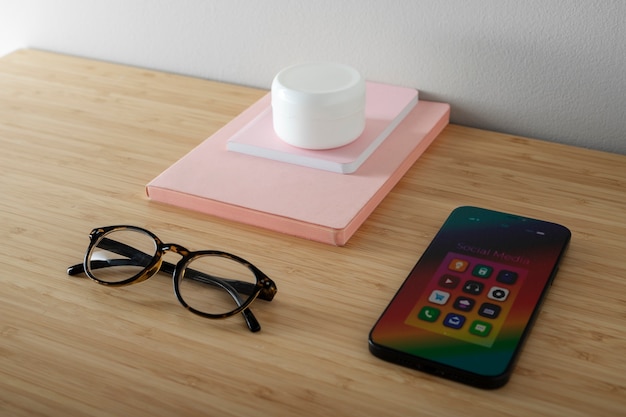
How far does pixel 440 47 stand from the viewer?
978mm

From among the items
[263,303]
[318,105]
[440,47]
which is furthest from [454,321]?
[440,47]

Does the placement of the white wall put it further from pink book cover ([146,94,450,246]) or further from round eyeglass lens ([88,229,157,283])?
round eyeglass lens ([88,229,157,283])

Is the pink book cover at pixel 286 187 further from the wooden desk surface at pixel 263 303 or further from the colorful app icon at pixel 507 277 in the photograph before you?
the colorful app icon at pixel 507 277

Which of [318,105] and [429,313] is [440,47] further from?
[429,313]

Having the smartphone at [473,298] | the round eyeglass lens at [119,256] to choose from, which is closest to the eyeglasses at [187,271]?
the round eyeglass lens at [119,256]

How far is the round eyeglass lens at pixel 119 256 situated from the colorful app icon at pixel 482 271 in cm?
29

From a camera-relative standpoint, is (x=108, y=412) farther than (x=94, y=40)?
No

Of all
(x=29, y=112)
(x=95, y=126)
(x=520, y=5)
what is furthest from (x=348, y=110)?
(x=29, y=112)

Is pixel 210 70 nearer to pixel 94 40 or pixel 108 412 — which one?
pixel 94 40

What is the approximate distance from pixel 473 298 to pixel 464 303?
1cm

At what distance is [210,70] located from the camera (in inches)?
45.3

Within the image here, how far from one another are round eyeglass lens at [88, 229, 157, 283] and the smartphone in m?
0.24

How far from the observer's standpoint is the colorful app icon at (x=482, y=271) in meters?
0.70

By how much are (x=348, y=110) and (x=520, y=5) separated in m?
0.24
